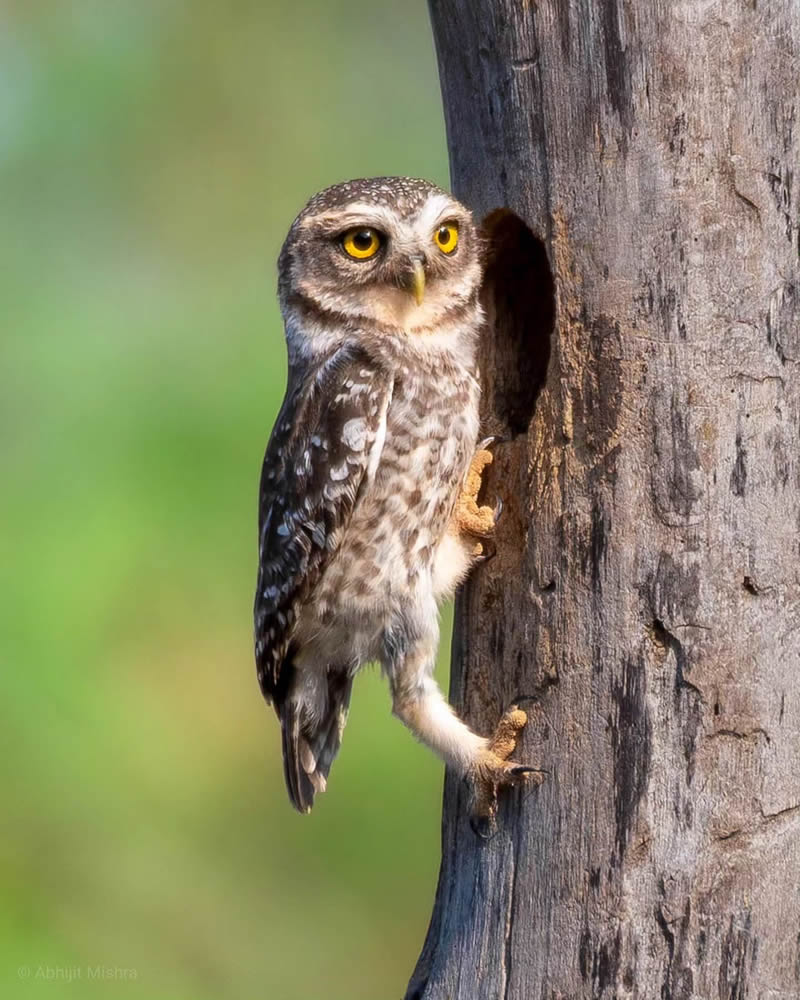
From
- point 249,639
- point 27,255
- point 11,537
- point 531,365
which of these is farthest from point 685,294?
point 27,255

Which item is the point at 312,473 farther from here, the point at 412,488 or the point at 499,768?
the point at 499,768

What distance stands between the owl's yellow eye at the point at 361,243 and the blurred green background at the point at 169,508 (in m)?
4.40

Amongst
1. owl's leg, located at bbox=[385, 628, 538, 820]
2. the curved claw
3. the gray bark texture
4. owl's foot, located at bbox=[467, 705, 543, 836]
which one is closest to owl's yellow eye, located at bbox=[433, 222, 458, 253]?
the gray bark texture

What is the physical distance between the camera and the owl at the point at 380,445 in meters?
3.18

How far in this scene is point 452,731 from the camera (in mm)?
3018

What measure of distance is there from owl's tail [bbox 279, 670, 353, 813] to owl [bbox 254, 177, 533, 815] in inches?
6.7

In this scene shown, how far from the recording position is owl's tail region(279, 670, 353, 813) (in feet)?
11.6

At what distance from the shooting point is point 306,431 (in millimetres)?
3277

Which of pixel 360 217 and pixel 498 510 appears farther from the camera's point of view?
pixel 360 217

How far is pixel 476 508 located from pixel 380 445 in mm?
275

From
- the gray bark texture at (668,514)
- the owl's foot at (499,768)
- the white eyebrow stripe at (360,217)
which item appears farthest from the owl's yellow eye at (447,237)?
the owl's foot at (499,768)

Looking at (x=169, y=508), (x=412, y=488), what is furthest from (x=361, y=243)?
(x=169, y=508)

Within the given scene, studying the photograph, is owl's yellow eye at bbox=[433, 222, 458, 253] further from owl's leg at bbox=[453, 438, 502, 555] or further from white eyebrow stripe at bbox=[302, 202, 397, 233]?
owl's leg at bbox=[453, 438, 502, 555]

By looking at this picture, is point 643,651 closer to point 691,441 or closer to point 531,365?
point 691,441
